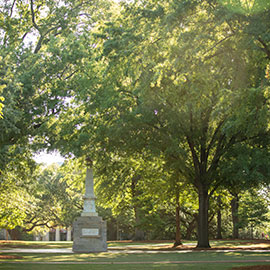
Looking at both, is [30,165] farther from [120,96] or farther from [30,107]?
[120,96]

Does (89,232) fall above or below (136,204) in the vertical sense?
below

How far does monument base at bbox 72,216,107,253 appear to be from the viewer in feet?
72.1

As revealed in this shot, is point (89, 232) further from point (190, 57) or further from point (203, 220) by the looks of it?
point (190, 57)

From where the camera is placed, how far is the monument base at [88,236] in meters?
22.0

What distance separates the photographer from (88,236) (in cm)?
2205

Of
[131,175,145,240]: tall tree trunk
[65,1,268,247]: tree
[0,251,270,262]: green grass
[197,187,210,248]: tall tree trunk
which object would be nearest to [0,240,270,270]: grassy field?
[0,251,270,262]: green grass

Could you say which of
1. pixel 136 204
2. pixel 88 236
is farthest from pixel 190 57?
pixel 136 204

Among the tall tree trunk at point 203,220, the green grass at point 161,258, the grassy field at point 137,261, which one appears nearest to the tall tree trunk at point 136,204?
the tall tree trunk at point 203,220

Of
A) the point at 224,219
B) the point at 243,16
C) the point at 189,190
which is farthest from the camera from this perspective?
the point at 224,219

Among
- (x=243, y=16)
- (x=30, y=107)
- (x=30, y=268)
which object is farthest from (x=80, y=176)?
(x=243, y=16)

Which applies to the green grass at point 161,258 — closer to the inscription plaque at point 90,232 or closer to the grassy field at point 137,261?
the grassy field at point 137,261

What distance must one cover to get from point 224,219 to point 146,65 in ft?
141

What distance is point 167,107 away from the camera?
20734 millimetres

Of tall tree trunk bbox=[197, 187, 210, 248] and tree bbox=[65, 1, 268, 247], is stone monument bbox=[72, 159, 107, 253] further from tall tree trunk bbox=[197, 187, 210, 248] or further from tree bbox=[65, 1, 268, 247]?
tree bbox=[65, 1, 268, 247]
